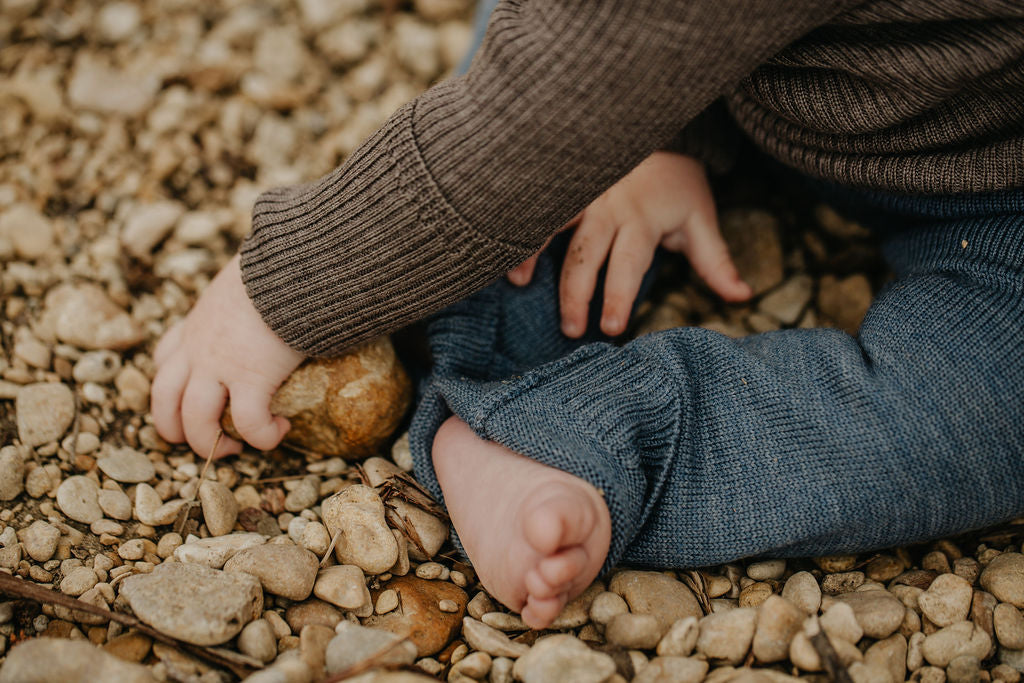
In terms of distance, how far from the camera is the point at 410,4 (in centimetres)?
229

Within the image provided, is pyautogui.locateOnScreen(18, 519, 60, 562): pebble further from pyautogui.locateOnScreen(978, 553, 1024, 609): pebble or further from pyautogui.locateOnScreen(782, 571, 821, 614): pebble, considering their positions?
pyautogui.locateOnScreen(978, 553, 1024, 609): pebble

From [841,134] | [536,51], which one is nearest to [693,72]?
[536,51]

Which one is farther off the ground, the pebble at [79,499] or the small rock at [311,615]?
the pebble at [79,499]

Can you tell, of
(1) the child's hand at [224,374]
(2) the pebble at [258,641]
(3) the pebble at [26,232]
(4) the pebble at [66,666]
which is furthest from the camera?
(3) the pebble at [26,232]

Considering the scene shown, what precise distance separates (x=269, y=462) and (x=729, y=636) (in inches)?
33.7

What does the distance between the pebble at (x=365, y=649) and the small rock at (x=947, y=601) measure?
0.73 metres

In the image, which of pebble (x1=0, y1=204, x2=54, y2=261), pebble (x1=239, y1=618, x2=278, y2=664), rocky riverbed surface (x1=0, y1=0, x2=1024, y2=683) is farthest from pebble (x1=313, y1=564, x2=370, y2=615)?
pebble (x1=0, y1=204, x2=54, y2=261)

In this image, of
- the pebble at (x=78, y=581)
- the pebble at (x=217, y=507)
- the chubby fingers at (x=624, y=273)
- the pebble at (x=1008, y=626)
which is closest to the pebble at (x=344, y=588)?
the pebble at (x=217, y=507)

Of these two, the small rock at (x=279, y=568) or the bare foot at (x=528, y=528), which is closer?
the bare foot at (x=528, y=528)

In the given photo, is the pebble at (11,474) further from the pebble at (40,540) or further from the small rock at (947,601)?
the small rock at (947,601)

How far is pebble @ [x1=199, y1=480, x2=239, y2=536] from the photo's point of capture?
1302mm

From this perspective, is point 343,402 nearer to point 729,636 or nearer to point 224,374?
point 224,374

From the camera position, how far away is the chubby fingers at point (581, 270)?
155 centimetres

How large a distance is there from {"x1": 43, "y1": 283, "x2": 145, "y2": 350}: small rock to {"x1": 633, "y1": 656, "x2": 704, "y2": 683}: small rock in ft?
3.71
